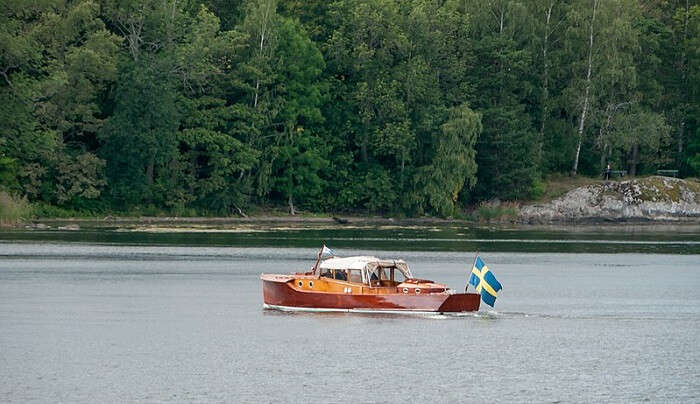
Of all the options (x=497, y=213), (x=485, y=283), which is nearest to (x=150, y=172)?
(x=497, y=213)

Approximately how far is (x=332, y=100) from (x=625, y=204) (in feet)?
90.9

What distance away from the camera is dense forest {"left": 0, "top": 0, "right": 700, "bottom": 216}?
4072 inches

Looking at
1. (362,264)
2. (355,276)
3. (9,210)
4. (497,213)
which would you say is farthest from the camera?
(497,213)

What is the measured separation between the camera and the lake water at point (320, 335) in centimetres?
3909

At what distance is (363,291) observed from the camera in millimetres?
52438

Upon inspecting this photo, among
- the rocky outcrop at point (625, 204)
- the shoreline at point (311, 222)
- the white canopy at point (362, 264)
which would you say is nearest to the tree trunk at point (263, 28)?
the shoreline at point (311, 222)

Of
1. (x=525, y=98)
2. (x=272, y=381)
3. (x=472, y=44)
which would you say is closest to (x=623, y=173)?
(x=525, y=98)

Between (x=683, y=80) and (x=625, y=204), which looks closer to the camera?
(x=625, y=204)

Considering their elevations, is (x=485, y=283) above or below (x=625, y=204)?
below

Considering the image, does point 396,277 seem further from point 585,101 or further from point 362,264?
point 585,101

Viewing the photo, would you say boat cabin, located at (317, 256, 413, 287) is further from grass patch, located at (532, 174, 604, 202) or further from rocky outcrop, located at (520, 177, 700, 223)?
grass patch, located at (532, 174, 604, 202)

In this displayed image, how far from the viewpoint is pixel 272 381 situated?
39750 millimetres

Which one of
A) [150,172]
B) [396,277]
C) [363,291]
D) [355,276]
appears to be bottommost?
[363,291]

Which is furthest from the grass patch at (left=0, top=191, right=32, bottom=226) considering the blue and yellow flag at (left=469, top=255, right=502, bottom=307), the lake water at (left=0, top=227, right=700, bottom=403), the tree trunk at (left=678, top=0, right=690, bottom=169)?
the tree trunk at (left=678, top=0, right=690, bottom=169)
